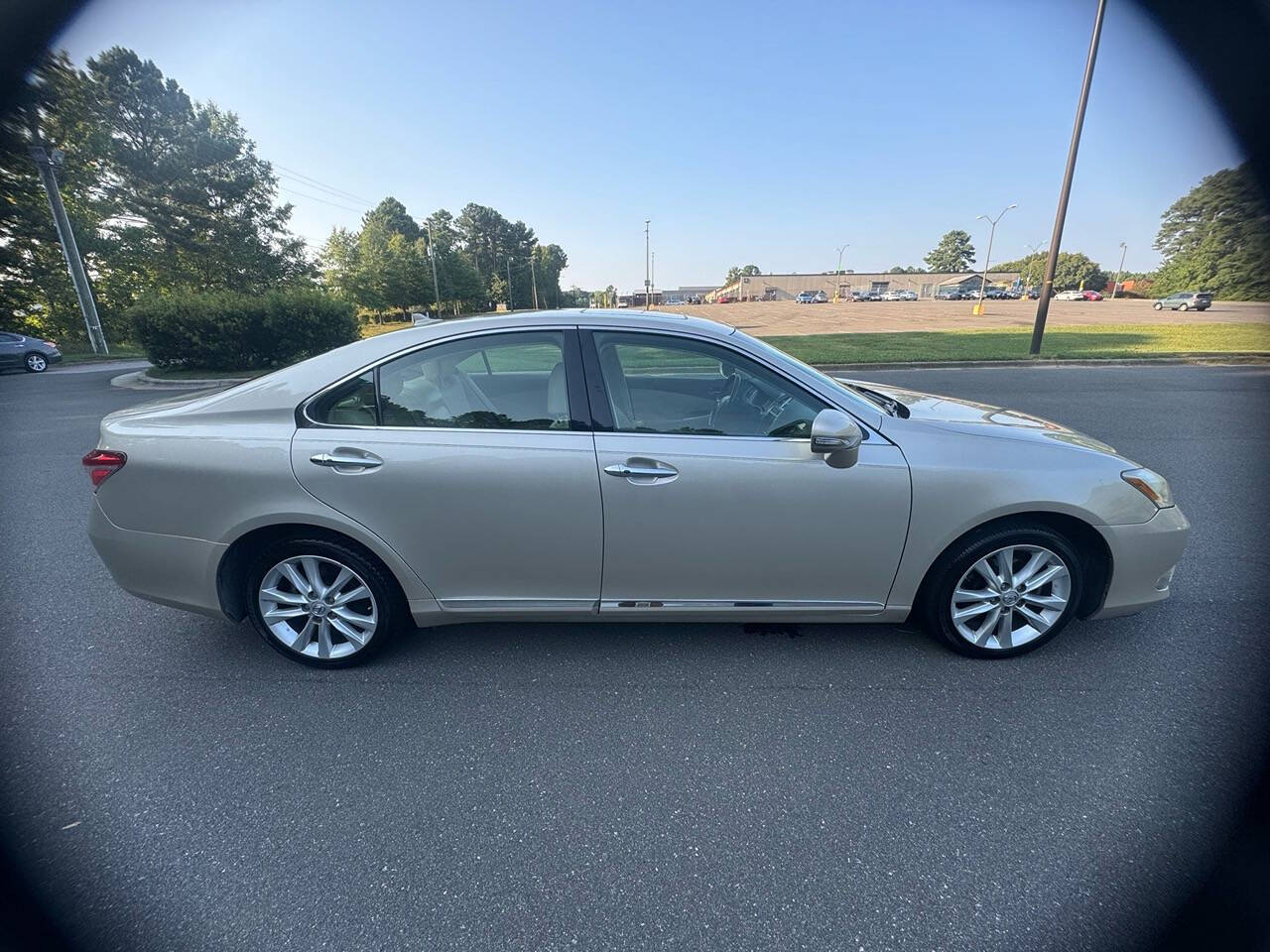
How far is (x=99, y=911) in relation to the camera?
5.19 ft

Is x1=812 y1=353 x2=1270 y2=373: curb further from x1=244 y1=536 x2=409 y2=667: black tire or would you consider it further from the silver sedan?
x1=244 y1=536 x2=409 y2=667: black tire

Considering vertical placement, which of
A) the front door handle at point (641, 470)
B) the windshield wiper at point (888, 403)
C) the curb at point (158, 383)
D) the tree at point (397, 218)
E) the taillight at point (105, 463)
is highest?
the tree at point (397, 218)

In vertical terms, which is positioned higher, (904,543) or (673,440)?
(673,440)

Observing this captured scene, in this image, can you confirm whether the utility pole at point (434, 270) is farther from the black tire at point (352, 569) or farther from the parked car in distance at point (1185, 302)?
the parked car in distance at point (1185, 302)

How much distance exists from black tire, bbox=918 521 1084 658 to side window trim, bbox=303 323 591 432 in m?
1.78

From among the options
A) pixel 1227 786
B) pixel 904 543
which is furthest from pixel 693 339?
pixel 1227 786

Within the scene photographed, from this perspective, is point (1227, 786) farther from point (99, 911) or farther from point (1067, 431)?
point (99, 911)

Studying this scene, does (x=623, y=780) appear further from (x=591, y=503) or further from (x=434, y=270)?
(x=434, y=270)

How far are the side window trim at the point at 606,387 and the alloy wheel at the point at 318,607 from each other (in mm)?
1353

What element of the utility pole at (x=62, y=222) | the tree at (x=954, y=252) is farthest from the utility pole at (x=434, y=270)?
the tree at (x=954, y=252)

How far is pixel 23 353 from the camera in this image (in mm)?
16547

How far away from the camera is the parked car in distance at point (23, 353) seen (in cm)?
1628

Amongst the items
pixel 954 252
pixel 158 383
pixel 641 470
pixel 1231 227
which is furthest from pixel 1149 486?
pixel 954 252

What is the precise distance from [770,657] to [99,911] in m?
2.53
